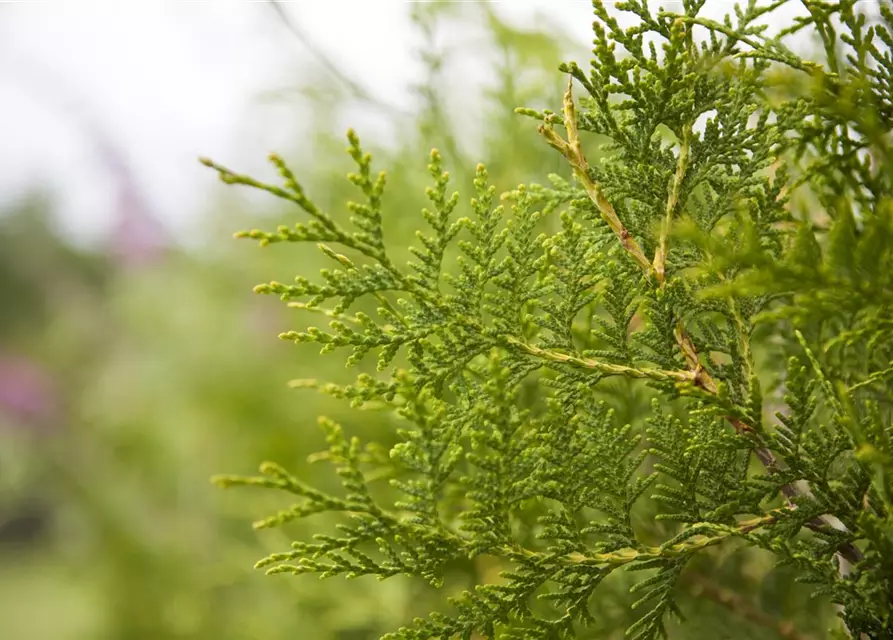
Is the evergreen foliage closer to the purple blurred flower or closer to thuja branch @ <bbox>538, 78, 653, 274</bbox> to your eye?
thuja branch @ <bbox>538, 78, 653, 274</bbox>

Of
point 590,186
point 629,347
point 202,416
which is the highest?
point 202,416

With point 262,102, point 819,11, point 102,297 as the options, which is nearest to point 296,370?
point 262,102

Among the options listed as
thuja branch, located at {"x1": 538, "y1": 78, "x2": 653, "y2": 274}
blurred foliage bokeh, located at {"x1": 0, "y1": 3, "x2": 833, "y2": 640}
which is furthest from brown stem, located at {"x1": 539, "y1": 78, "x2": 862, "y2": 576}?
blurred foliage bokeh, located at {"x1": 0, "y1": 3, "x2": 833, "y2": 640}

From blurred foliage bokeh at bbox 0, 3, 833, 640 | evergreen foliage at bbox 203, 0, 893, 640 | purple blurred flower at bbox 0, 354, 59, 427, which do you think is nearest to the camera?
evergreen foliage at bbox 203, 0, 893, 640

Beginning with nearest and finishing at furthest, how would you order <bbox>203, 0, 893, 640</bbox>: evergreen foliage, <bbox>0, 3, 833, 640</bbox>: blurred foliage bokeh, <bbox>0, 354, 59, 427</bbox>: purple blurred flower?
<bbox>203, 0, 893, 640</bbox>: evergreen foliage
<bbox>0, 3, 833, 640</bbox>: blurred foliage bokeh
<bbox>0, 354, 59, 427</bbox>: purple blurred flower

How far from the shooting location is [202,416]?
323 centimetres

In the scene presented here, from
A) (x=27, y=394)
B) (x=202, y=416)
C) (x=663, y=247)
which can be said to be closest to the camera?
(x=663, y=247)

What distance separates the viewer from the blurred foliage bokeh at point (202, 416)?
1383 mm

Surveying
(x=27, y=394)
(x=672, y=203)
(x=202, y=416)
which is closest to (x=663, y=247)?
(x=672, y=203)

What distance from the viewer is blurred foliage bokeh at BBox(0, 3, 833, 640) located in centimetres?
138

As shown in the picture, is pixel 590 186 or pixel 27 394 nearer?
pixel 590 186

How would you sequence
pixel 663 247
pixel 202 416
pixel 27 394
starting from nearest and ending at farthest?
pixel 663 247 < pixel 202 416 < pixel 27 394

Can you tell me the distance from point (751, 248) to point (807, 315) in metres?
0.08

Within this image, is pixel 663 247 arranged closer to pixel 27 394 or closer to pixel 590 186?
pixel 590 186
